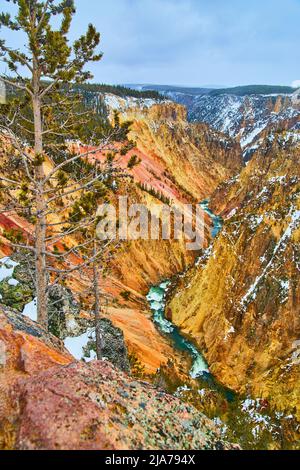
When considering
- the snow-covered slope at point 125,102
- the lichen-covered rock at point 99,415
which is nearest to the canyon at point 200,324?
the lichen-covered rock at point 99,415

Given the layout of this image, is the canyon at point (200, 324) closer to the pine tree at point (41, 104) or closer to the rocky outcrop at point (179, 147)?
the pine tree at point (41, 104)

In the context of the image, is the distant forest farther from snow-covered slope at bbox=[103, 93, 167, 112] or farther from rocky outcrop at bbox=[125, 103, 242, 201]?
rocky outcrop at bbox=[125, 103, 242, 201]

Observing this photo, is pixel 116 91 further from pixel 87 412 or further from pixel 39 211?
pixel 87 412

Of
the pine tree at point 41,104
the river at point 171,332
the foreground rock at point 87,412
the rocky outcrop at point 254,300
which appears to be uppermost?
the pine tree at point 41,104

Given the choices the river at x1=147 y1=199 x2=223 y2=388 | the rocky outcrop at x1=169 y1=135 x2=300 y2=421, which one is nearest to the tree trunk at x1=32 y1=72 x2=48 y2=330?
the rocky outcrop at x1=169 y1=135 x2=300 y2=421
